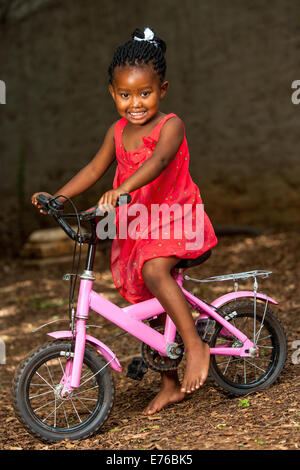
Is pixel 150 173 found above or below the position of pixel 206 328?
above

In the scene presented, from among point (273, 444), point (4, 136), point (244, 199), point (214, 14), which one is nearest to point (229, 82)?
point (214, 14)

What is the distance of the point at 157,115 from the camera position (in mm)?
3016

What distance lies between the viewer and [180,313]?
2.95 m

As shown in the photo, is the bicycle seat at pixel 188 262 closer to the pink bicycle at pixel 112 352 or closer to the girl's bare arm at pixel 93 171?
the pink bicycle at pixel 112 352

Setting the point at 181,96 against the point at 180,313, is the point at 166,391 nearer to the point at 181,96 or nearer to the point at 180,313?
the point at 180,313

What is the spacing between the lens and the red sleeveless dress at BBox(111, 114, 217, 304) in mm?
2979

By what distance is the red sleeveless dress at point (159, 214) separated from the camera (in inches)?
117

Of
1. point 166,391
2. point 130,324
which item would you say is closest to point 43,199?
point 130,324

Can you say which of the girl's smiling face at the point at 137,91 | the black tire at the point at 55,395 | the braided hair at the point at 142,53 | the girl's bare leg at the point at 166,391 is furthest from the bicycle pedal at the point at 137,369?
the braided hair at the point at 142,53

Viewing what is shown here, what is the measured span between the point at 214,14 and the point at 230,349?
5.57 meters

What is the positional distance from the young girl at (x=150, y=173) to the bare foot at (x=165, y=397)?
1 centimetres

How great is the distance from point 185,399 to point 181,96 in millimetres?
5306

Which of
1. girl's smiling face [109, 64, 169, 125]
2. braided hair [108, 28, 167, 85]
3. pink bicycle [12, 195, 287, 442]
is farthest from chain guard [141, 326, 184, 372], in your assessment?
braided hair [108, 28, 167, 85]

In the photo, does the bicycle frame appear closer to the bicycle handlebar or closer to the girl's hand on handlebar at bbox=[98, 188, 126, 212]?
the bicycle handlebar
